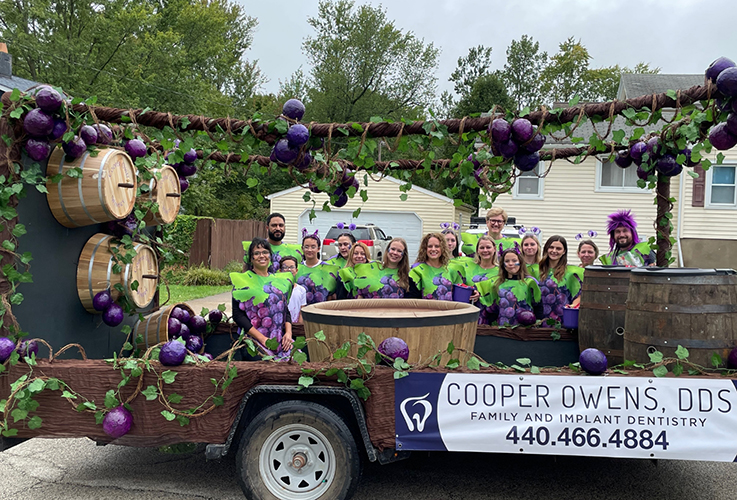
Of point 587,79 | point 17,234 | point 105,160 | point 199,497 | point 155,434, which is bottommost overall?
point 199,497

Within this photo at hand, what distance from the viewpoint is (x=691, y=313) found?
3.42 m

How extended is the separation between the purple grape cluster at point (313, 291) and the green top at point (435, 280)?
86 centimetres

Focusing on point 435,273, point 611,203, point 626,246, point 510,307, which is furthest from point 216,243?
point 626,246

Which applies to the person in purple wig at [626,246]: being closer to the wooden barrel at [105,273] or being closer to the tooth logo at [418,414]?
the tooth logo at [418,414]

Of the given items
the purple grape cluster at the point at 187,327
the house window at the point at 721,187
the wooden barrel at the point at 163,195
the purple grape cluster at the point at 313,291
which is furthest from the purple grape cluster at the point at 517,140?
the house window at the point at 721,187

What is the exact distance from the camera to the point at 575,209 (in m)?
17.8

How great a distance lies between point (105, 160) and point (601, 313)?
10.9 feet

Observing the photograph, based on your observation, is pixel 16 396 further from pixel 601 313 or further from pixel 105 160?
pixel 601 313

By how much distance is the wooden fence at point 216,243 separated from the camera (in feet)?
61.3


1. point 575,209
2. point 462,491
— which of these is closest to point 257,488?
point 462,491

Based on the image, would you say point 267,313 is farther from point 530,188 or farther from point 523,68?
point 523,68

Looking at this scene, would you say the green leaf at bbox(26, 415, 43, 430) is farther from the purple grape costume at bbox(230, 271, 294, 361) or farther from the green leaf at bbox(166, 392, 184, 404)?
the purple grape costume at bbox(230, 271, 294, 361)

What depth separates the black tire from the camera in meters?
3.46

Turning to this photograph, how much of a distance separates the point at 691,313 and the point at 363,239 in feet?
46.3
